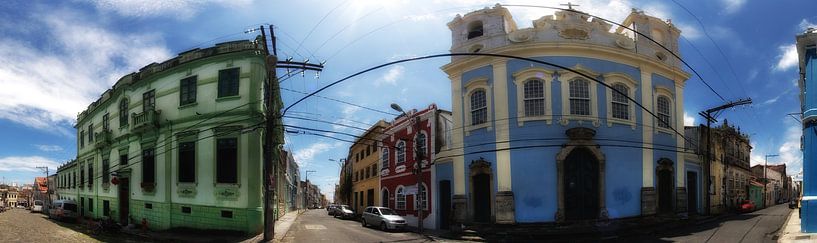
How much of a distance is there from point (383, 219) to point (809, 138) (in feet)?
60.7

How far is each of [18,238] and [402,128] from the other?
20129 mm

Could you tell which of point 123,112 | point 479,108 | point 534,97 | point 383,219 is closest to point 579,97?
point 534,97

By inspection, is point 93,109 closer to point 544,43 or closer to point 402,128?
point 402,128

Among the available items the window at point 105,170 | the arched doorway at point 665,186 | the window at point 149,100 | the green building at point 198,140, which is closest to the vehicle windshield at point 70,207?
the window at point 105,170

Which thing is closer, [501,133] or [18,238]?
[18,238]

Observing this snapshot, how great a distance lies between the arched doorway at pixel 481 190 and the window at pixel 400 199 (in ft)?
29.6

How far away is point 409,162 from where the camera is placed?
97.0 feet

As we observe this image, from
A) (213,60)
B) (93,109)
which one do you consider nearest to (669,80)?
(213,60)

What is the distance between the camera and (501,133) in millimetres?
20656

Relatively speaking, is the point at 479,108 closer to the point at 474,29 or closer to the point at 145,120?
the point at 474,29

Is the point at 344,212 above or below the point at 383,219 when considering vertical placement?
below

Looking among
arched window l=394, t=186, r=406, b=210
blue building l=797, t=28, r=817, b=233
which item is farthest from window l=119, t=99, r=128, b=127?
blue building l=797, t=28, r=817, b=233

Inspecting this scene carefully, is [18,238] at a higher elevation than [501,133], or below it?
below

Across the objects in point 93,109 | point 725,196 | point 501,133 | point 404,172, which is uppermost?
point 93,109
